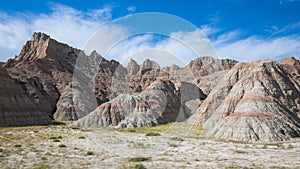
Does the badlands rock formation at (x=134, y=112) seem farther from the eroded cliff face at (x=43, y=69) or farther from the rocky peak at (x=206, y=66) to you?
the rocky peak at (x=206, y=66)

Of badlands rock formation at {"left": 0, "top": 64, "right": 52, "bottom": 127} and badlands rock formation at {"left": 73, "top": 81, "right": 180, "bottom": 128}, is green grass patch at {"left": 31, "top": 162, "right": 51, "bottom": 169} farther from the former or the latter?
badlands rock formation at {"left": 73, "top": 81, "right": 180, "bottom": 128}

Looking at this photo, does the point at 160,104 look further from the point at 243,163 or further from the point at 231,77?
the point at 243,163

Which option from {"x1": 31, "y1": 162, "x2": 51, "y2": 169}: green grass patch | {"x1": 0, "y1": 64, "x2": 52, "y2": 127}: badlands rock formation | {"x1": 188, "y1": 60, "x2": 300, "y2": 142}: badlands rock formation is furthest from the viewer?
{"x1": 0, "y1": 64, "x2": 52, "y2": 127}: badlands rock formation

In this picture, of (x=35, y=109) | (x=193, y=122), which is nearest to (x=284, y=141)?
(x=193, y=122)

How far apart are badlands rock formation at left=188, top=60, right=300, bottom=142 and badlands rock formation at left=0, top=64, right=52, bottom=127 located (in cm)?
4901

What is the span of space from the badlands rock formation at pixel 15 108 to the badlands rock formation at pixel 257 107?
49.0 metres

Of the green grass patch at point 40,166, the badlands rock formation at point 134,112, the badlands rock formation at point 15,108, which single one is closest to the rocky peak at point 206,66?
the badlands rock formation at point 134,112

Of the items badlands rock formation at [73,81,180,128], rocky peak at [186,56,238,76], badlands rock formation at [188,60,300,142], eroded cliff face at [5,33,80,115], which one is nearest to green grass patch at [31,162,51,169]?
badlands rock formation at [188,60,300,142]

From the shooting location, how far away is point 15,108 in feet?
263

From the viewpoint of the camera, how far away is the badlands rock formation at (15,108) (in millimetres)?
76000

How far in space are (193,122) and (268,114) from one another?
30.4m

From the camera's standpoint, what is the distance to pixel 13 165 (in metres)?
23.3

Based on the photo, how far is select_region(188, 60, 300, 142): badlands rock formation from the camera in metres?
45.6

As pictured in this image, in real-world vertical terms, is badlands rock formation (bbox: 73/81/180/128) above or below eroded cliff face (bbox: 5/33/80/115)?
below
